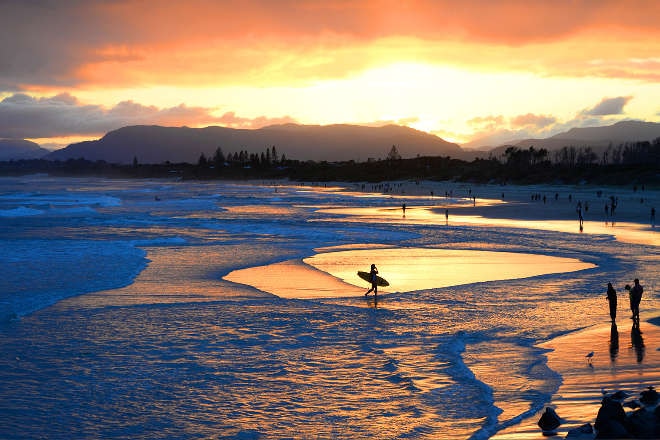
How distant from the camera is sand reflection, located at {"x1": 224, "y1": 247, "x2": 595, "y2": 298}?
19734mm

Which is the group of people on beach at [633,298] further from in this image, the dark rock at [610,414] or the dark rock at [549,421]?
the dark rock at [610,414]

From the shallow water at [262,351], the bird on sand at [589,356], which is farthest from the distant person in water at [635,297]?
the bird on sand at [589,356]

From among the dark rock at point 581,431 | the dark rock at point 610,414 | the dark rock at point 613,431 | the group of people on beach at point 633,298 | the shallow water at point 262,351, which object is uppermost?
the group of people on beach at point 633,298

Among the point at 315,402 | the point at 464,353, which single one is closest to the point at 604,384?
the point at 464,353

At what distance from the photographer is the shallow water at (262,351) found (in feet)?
29.6

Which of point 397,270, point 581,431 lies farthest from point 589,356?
point 397,270

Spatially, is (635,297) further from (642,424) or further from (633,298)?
(642,424)

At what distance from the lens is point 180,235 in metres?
36.8

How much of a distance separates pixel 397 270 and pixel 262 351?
37.4ft

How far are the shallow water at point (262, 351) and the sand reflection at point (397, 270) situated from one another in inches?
30.9

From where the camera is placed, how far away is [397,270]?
75.8 ft

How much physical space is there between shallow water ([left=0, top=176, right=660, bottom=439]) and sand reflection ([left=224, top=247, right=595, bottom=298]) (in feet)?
2.58

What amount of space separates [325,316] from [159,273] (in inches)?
361

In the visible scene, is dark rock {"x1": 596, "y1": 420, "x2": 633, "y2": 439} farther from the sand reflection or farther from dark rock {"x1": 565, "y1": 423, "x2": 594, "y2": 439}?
the sand reflection
